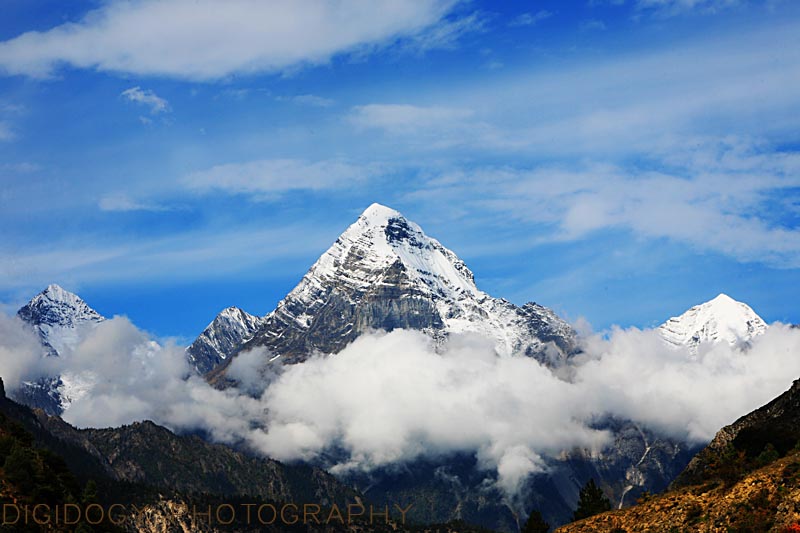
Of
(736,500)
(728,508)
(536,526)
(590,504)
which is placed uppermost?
(590,504)

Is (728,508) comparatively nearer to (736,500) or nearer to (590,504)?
(736,500)

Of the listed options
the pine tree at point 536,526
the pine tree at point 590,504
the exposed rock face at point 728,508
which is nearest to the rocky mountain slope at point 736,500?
the exposed rock face at point 728,508

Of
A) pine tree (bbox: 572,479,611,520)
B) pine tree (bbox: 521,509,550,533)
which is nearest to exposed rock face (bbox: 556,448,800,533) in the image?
pine tree (bbox: 572,479,611,520)

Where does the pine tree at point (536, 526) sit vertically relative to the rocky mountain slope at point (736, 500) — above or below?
above

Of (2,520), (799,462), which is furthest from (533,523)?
(799,462)

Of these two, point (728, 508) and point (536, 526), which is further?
point (536, 526)

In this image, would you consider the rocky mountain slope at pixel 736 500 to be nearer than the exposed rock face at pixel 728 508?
No

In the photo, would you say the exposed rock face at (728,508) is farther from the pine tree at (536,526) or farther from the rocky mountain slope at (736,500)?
the pine tree at (536,526)

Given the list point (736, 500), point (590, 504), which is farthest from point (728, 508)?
point (590, 504)

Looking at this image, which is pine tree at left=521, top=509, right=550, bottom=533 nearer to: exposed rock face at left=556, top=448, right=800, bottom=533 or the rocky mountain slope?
the rocky mountain slope

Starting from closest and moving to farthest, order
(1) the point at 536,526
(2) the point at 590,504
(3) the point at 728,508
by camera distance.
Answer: (3) the point at 728,508, (2) the point at 590,504, (1) the point at 536,526

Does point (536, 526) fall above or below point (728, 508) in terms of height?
above

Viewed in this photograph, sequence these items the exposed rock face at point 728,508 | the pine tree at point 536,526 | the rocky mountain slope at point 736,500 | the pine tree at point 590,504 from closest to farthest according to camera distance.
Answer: the exposed rock face at point 728,508 < the rocky mountain slope at point 736,500 < the pine tree at point 590,504 < the pine tree at point 536,526

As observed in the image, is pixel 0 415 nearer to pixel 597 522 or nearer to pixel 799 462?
pixel 597 522
